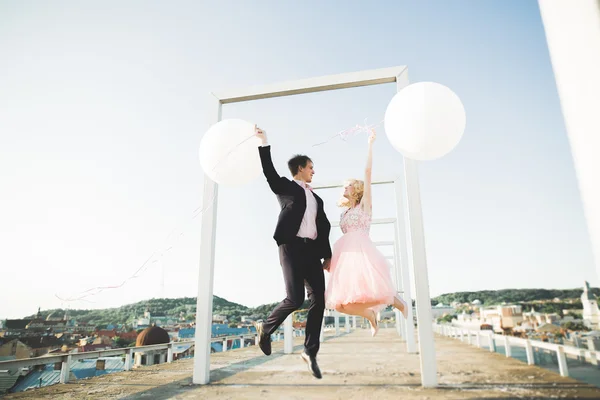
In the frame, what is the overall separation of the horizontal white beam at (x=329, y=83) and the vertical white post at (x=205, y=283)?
731 millimetres

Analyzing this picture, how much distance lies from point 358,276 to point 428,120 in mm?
1388

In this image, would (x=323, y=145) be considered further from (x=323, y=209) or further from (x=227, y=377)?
(x=227, y=377)

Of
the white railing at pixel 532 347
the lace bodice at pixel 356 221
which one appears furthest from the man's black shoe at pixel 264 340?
the white railing at pixel 532 347

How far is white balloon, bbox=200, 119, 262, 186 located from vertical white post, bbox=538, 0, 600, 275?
2.40 metres

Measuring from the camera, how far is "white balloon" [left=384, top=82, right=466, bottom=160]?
8.84 feet

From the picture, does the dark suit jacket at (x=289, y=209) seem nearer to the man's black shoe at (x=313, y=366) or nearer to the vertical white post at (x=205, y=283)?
the man's black shoe at (x=313, y=366)

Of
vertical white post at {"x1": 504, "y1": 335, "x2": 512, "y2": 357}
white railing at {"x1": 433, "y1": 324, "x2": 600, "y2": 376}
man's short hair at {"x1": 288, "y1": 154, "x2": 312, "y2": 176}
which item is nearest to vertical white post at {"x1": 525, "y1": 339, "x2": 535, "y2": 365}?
white railing at {"x1": 433, "y1": 324, "x2": 600, "y2": 376}

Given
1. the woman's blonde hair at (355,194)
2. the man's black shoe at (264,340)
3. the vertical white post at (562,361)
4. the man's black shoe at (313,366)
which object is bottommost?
the vertical white post at (562,361)

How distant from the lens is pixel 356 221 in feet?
9.96

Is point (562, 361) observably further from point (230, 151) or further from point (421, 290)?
point (230, 151)

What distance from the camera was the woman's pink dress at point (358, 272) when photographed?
8.87 feet

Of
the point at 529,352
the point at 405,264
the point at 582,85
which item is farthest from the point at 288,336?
the point at 582,85

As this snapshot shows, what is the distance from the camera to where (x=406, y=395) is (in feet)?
9.91

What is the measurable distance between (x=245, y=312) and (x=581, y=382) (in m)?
5.03
